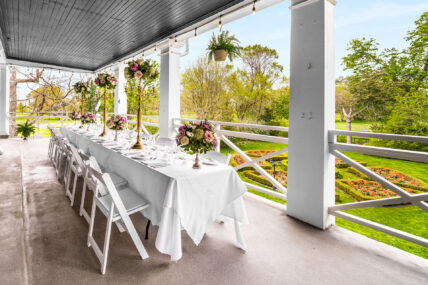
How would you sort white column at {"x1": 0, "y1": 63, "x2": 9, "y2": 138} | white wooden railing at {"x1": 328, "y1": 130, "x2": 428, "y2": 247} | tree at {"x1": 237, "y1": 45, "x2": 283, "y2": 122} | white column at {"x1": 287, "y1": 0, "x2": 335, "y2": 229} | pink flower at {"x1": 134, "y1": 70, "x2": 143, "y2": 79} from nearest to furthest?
white wooden railing at {"x1": 328, "y1": 130, "x2": 428, "y2": 247} → white column at {"x1": 287, "y1": 0, "x2": 335, "y2": 229} → pink flower at {"x1": 134, "y1": 70, "x2": 143, "y2": 79} → white column at {"x1": 0, "y1": 63, "x2": 9, "y2": 138} → tree at {"x1": 237, "y1": 45, "x2": 283, "y2": 122}

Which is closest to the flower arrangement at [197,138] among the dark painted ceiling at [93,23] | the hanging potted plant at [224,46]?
the hanging potted plant at [224,46]

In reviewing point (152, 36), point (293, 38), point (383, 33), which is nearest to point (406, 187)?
point (293, 38)

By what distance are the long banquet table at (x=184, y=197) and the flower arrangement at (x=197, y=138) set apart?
208mm

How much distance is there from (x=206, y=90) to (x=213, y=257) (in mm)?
10070

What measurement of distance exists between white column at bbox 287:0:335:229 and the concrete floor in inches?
10.5

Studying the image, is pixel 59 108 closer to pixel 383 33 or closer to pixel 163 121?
pixel 163 121

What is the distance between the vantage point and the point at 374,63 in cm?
831

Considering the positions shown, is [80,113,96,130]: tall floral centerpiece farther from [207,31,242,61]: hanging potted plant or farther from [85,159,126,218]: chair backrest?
[85,159,126,218]: chair backrest

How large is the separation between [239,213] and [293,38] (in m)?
2.08

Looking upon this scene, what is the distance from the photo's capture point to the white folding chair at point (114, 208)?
174 centimetres

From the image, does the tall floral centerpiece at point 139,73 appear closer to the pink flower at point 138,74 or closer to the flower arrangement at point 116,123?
the pink flower at point 138,74

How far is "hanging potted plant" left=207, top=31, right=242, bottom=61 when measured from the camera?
384 centimetres

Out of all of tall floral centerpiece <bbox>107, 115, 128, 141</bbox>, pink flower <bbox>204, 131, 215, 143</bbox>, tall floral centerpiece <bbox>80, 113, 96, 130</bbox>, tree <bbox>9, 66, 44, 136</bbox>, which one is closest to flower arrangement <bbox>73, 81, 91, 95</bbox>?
tall floral centerpiece <bbox>80, 113, 96, 130</bbox>

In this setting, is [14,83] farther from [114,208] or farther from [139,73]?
[114,208]
